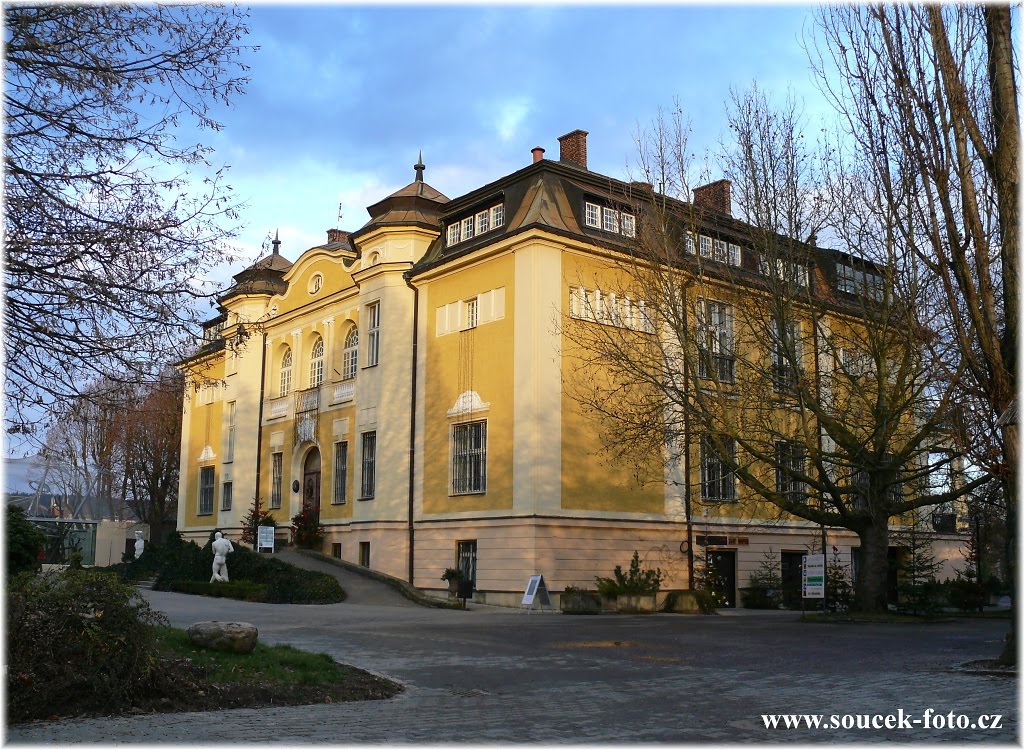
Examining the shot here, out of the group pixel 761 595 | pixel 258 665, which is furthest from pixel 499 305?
pixel 258 665

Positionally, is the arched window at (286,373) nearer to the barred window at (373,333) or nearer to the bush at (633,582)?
the barred window at (373,333)

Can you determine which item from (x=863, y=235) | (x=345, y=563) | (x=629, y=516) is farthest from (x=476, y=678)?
(x=345, y=563)

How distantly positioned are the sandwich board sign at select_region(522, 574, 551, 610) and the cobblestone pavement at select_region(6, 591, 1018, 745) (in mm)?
5066

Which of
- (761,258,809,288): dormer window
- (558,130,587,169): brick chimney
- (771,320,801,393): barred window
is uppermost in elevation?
(558,130,587,169): brick chimney

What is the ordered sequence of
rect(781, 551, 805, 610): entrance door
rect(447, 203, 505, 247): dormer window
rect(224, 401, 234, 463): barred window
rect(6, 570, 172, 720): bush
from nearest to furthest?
rect(6, 570, 172, 720): bush
rect(447, 203, 505, 247): dormer window
rect(781, 551, 805, 610): entrance door
rect(224, 401, 234, 463): barred window

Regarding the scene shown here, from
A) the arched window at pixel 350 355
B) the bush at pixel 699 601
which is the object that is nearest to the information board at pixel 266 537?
the arched window at pixel 350 355

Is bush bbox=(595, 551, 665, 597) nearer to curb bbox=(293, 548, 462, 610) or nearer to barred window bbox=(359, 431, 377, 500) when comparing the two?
curb bbox=(293, 548, 462, 610)

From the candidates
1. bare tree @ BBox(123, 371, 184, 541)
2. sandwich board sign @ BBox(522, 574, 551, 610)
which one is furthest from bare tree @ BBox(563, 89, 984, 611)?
bare tree @ BBox(123, 371, 184, 541)

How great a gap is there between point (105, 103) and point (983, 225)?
34.3 ft

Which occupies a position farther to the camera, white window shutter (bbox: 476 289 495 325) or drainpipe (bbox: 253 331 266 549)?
drainpipe (bbox: 253 331 266 549)

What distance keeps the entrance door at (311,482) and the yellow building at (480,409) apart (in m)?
0.09

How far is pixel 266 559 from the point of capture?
28.5 metres

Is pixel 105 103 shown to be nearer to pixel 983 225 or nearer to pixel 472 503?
pixel 983 225

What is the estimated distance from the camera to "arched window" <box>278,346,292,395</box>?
40.2 m
